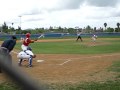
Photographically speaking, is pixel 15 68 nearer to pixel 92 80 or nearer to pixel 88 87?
pixel 88 87

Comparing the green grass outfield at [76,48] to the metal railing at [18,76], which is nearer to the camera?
the metal railing at [18,76]

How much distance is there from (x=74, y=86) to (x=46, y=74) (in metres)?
3.30

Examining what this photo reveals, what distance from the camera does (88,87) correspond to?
959cm

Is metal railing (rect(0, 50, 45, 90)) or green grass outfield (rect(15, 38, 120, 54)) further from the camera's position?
green grass outfield (rect(15, 38, 120, 54))

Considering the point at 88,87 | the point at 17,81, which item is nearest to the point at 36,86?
the point at 17,81

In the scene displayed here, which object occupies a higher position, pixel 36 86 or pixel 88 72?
pixel 36 86

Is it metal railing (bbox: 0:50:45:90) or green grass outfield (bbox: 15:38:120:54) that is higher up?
metal railing (bbox: 0:50:45:90)

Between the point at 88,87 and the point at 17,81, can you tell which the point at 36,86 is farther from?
the point at 88,87

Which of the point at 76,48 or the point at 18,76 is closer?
the point at 18,76

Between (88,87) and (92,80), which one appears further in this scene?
(92,80)

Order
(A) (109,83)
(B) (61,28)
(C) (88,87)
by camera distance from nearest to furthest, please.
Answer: (C) (88,87)
(A) (109,83)
(B) (61,28)

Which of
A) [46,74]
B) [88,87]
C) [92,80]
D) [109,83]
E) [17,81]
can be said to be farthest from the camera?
[46,74]

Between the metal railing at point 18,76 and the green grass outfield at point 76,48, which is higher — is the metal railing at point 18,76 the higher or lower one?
the higher one

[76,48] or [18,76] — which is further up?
[18,76]
